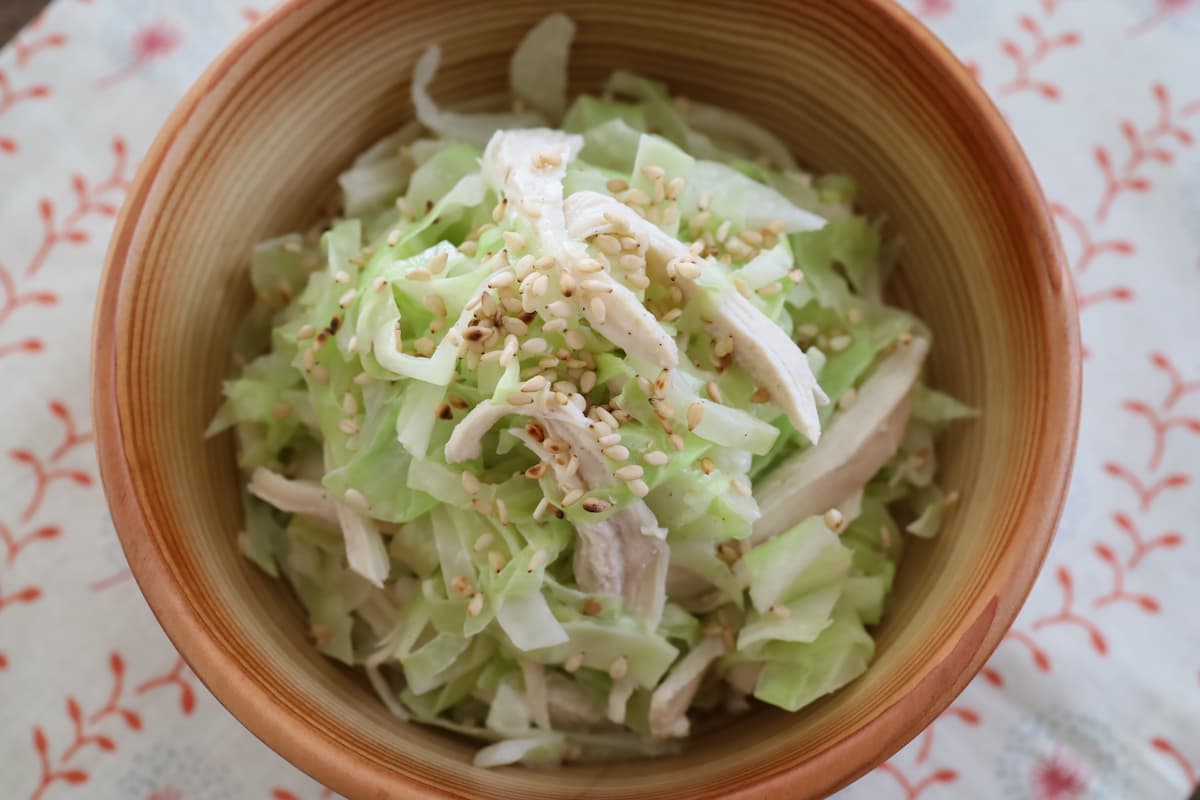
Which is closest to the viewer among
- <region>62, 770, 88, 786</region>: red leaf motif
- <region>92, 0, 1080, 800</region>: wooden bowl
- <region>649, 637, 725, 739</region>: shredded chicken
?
<region>92, 0, 1080, 800</region>: wooden bowl

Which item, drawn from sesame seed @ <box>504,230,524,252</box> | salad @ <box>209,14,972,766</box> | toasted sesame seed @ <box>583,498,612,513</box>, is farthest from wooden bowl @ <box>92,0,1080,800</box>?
sesame seed @ <box>504,230,524,252</box>

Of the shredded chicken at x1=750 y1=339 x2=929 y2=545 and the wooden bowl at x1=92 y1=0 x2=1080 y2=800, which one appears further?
the shredded chicken at x1=750 y1=339 x2=929 y2=545

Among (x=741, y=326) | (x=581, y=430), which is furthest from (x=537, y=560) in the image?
(x=741, y=326)

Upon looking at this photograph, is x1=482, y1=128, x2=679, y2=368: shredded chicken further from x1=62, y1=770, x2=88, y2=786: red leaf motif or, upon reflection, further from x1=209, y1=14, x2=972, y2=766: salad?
x1=62, y1=770, x2=88, y2=786: red leaf motif

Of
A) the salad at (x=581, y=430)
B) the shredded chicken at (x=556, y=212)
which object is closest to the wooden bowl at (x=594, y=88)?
the salad at (x=581, y=430)

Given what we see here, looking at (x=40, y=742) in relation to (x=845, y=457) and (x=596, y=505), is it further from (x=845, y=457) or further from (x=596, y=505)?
(x=845, y=457)

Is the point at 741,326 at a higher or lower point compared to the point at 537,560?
higher
